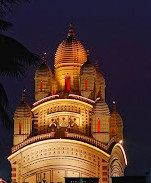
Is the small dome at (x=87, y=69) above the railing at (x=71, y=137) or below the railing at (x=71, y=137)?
above

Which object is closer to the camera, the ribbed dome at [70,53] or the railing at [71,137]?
the railing at [71,137]

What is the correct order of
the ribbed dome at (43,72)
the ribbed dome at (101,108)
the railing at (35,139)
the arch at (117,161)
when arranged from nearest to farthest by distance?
1. the railing at (35,139)
2. the ribbed dome at (101,108)
3. the arch at (117,161)
4. the ribbed dome at (43,72)

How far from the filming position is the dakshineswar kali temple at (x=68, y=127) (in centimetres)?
3966

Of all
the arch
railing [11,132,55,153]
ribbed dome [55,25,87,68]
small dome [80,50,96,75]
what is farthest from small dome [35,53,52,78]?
the arch

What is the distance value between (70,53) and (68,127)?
6.93m

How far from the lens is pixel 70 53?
45.1m

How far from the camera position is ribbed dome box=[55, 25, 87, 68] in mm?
44969

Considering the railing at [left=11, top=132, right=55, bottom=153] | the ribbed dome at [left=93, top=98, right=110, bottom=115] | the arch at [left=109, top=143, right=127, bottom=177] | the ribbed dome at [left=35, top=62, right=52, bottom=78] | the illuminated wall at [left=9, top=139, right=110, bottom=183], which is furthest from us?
the ribbed dome at [left=35, top=62, right=52, bottom=78]

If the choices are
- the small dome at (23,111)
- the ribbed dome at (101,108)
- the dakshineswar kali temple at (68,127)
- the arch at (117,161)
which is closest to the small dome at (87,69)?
the dakshineswar kali temple at (68,127)

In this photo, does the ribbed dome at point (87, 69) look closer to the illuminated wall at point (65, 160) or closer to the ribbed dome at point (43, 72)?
the ribbed dome at point (43, 72)

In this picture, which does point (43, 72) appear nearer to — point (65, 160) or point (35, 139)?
point (35, 139)

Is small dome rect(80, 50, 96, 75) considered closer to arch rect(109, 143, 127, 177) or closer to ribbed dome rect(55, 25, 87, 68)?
ribbed dome rect(55, 25, 87, 68)

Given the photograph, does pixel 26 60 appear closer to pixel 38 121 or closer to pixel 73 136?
pixel 73 136

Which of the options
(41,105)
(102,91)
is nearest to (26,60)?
(41,105)
